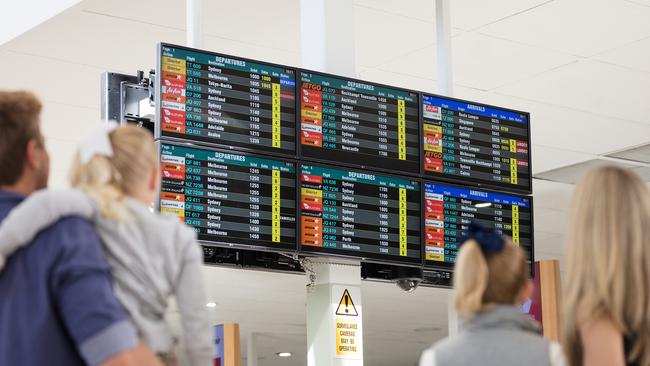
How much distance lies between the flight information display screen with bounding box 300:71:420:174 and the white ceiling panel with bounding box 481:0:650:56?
1.07 meters

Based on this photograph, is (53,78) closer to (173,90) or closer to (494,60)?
(173,90)

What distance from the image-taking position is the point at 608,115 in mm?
8750

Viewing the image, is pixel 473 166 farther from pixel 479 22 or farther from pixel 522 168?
pixel 479 22

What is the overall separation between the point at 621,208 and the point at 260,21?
14.1 ft

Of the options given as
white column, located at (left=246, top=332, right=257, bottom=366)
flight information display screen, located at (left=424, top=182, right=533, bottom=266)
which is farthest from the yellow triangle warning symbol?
white column, located at (left=246, top=332, right=257, bottom=366)

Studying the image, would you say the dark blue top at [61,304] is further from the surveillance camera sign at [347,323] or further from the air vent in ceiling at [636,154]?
the air vent in ceiling at [636,154]

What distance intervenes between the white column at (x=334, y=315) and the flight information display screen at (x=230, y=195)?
0.32 meters

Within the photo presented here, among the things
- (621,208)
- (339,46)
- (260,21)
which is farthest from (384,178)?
(621,208)

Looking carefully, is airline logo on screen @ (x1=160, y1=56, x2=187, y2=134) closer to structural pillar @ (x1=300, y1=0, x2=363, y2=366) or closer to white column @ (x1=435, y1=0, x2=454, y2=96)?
structural pillar @ (x1=300, y1=0, x2=363, y2=366)

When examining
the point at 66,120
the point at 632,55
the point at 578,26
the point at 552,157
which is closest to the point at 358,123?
the point at 578,26

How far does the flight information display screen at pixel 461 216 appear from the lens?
629cm

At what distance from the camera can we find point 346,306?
5965 millimetres

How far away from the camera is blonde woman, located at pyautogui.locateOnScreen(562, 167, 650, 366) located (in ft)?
9.12

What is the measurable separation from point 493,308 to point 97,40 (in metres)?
4.85
